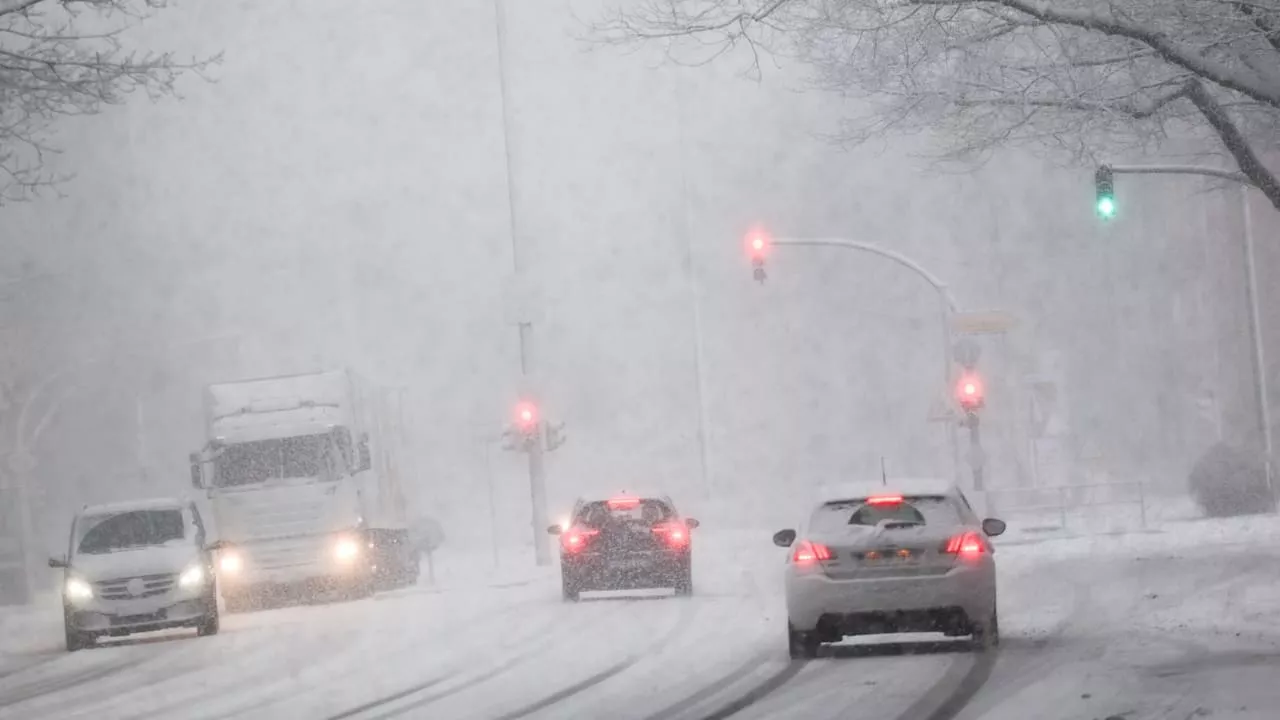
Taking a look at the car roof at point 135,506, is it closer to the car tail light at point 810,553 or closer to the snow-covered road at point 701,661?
the snow-covered road at point 701,661

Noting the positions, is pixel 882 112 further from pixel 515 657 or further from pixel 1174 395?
pixel 1174 395

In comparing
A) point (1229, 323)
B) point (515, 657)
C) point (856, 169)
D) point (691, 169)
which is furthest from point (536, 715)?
point (691, 169)

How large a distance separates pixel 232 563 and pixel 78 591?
514 cm

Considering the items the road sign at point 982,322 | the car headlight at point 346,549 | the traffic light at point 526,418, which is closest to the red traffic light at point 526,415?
the traffic light at point 526,418

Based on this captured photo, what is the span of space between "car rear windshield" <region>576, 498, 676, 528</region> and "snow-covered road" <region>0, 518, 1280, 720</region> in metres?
1.06

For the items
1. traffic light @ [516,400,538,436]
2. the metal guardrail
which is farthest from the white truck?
the metal guardrail

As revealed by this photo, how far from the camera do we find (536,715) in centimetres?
1302

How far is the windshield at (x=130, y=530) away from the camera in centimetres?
2623

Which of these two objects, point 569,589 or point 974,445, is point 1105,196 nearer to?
point 569,589

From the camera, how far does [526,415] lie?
133 feet

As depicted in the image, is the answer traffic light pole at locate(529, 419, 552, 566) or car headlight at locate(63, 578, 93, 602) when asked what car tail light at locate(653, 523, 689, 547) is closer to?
car headlight at locate(63, 578, 93, 602)

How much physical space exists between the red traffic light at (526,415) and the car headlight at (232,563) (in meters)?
10.9

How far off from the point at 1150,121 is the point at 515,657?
8898mm

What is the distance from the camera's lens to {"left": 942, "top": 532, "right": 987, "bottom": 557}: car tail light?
1565 centimetres
